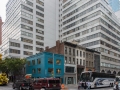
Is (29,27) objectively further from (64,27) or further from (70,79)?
(70,79)

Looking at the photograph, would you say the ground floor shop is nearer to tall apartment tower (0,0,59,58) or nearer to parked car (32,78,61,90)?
parked car (32,78,61,90)

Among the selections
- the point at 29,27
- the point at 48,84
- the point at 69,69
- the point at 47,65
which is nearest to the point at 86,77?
the point at 48,84

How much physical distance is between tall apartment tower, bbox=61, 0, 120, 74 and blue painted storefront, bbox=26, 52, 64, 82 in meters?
26.7

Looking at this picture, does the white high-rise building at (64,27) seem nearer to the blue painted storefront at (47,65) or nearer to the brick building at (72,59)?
the brick building at (72,59)

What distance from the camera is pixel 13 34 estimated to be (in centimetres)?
9744

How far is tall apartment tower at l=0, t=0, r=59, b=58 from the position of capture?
85062mm

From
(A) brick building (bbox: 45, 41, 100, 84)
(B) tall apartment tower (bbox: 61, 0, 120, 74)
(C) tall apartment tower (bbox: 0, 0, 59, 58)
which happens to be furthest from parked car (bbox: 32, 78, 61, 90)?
(C) tall apartment tower (bbox: 0, 0, 59, 58)

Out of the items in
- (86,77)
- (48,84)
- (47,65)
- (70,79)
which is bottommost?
(70,79)

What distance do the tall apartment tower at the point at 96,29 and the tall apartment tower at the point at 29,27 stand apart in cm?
974

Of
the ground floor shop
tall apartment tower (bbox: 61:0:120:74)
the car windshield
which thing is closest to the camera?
the car windshield

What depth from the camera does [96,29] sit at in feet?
256

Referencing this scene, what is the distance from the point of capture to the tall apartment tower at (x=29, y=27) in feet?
279

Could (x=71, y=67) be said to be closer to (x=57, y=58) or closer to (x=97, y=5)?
(x=57, y=58)

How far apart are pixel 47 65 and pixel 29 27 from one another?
42482mm
